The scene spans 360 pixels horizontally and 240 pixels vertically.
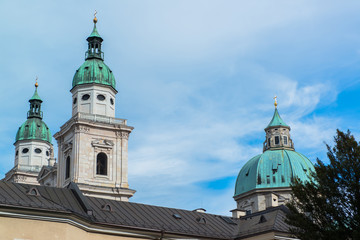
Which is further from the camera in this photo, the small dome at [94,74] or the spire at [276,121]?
the spire at [276,121]

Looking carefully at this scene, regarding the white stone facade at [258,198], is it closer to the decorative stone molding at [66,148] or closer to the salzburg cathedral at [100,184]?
the salzburg cathedral at [100,184]

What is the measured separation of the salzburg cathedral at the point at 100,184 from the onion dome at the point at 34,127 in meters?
0.16

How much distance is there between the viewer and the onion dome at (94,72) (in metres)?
77.1

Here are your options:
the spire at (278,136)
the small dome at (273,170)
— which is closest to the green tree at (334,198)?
the small dome at (273,170)

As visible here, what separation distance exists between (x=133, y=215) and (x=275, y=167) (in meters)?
54.1

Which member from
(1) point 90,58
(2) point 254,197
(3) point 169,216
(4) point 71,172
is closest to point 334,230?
(3) point 169,216

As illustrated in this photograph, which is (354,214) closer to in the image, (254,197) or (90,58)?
(90,58)

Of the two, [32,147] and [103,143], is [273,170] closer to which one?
[103,143]

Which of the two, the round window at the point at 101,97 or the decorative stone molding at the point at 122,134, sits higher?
the round window at the point at 101,97

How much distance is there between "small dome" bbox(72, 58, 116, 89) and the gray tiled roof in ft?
102

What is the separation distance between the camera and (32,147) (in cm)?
9944

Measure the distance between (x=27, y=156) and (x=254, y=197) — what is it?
35349 millimetres

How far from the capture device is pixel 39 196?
39438 millimetres

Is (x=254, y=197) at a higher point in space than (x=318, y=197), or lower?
higher
